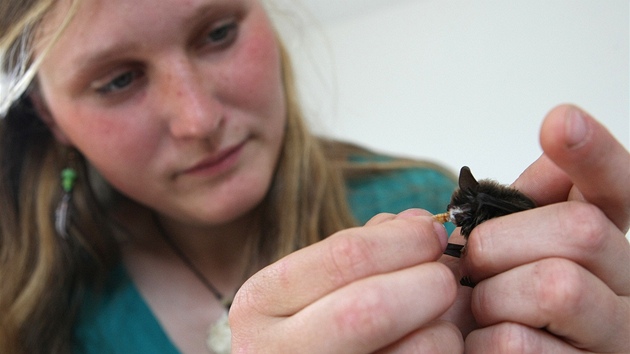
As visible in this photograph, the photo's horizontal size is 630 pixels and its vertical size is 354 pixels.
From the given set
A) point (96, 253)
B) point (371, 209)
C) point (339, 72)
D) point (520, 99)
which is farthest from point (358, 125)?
point (96, 253)

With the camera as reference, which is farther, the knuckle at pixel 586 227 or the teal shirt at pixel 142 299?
the teal shirt at pixel 142 299

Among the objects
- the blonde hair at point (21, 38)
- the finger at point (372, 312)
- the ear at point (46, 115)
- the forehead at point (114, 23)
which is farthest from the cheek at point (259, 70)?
the finger at point (372, 312)

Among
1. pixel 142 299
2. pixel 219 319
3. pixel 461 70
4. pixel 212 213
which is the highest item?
pixel 212 213

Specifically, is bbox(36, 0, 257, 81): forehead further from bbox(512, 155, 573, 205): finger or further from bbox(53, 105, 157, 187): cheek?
A: bbox(512, 155, 573, 205): finger

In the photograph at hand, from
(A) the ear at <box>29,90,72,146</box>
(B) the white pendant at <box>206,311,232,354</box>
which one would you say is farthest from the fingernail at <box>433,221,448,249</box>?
(A) the ear at <box>29,90,72,146</box>

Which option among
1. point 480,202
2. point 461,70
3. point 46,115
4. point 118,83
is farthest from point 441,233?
point 461,70

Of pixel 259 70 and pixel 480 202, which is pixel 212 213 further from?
pixel 480 202

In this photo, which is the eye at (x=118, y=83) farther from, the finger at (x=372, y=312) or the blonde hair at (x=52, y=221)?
the finger at (x=372, y=312)
